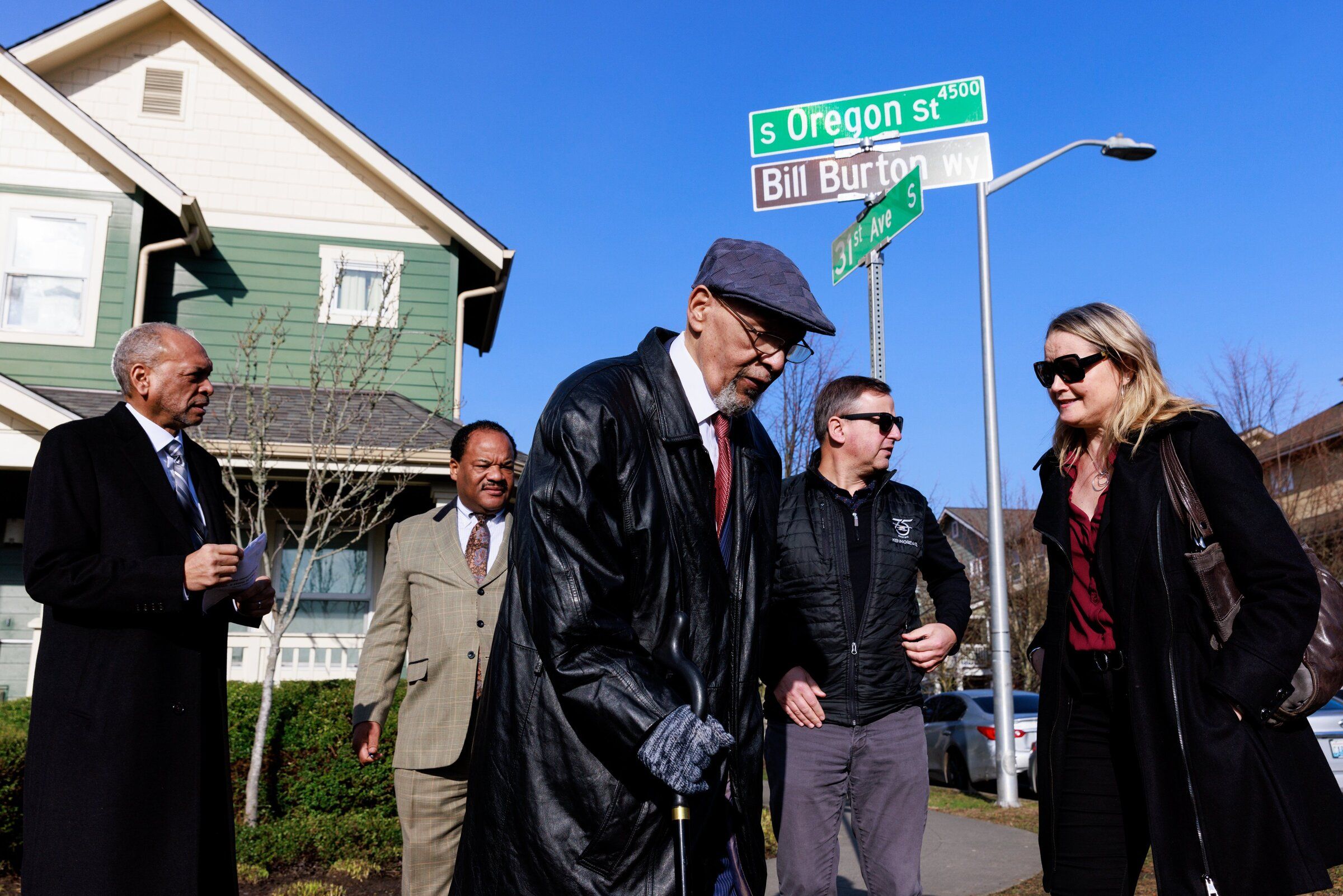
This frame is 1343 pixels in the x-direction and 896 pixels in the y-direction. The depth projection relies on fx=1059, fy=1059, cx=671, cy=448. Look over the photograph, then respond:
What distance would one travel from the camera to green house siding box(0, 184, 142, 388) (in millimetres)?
12203

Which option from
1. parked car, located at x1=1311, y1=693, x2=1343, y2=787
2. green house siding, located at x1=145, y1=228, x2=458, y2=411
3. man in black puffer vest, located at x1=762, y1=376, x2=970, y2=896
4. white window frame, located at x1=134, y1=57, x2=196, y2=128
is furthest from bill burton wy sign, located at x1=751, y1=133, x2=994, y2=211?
white window frame, located at x1=134, y1=57, x2=196, y2=128

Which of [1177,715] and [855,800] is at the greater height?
[1177,715]

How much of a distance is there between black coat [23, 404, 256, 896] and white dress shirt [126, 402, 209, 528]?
9cm

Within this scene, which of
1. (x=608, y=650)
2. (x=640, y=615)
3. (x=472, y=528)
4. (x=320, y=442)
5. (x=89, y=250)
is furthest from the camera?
(x=89, y=250)

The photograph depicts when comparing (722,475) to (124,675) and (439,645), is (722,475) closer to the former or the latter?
(124,675)

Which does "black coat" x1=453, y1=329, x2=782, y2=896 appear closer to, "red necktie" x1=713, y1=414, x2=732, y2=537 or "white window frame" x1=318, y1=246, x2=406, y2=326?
"red necktie" x1=713, y1=414, x2=732, y2=537

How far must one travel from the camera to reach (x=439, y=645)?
4559 millimetres

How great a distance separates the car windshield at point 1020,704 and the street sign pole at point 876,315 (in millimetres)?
9268

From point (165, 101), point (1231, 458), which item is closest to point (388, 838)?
point (1231, 458)

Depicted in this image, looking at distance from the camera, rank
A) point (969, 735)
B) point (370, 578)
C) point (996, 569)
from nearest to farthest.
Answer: point (996, 569) < point (370, 578) < point (969, 735)

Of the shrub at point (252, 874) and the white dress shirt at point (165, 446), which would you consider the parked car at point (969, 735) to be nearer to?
the shrub at point (252, 874)

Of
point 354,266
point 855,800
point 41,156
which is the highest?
point 41,156

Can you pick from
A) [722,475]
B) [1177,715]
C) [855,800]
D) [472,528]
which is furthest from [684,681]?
[472,528]

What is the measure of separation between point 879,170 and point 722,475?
5.19m
